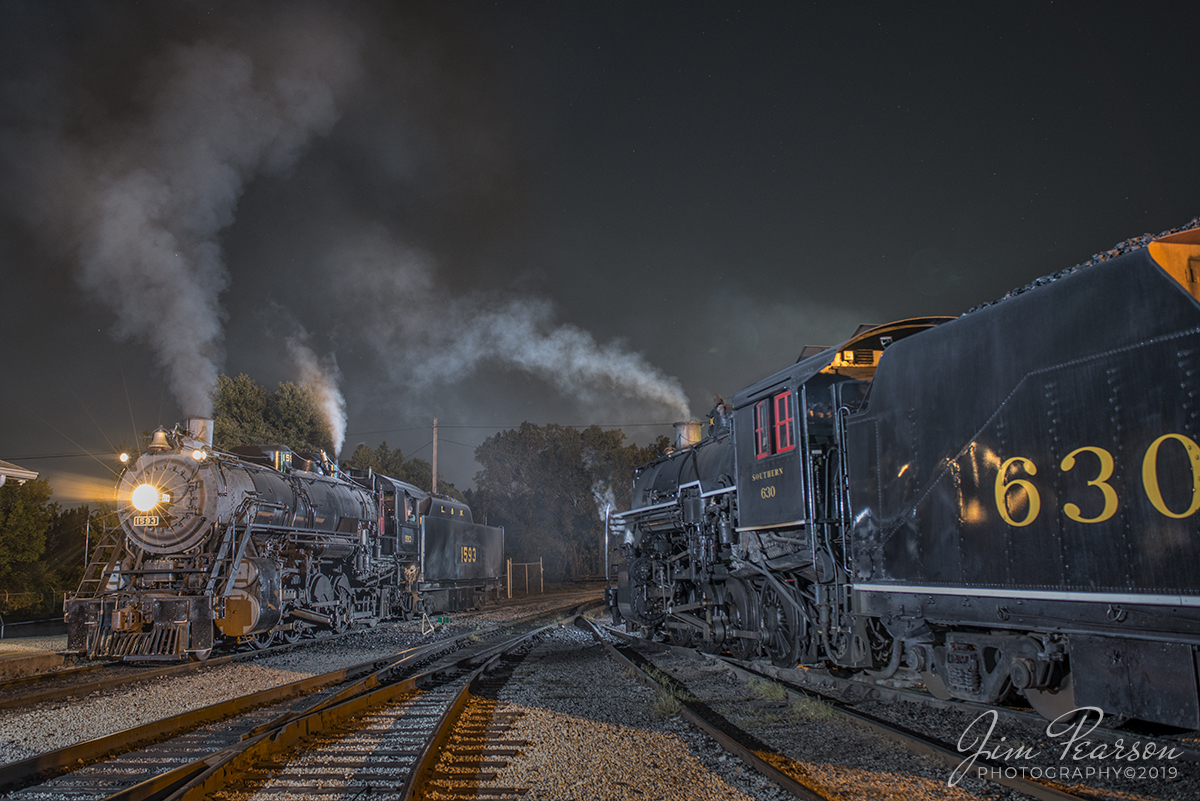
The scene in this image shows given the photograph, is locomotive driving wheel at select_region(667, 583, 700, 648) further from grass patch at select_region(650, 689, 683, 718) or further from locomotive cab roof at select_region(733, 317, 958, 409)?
locomotive cab roof at select_region(733, 317, 958, 409)

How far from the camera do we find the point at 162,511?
39.9ft

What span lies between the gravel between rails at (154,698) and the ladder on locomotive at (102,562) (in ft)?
10.3

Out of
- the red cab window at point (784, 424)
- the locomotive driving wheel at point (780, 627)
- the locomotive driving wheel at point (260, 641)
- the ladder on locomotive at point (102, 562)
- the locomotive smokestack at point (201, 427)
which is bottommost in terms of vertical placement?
the locomotive driving wheel at point (260, 641)

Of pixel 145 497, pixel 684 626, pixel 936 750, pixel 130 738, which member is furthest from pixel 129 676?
pixel 936 750

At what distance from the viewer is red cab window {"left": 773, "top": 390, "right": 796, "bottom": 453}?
7812 millimetres

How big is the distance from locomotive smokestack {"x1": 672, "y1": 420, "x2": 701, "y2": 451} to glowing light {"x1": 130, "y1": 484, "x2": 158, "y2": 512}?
30.1 feet

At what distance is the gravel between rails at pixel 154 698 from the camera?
21.1 ft

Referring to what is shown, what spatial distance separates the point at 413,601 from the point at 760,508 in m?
13.4

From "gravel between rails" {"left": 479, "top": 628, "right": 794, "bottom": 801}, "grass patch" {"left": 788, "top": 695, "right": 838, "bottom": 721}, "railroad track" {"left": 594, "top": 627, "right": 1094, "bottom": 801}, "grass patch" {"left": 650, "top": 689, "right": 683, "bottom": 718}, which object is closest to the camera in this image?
"railroad track" {"left": 594, "top": 627, "right": 1094, "bottom": 801}

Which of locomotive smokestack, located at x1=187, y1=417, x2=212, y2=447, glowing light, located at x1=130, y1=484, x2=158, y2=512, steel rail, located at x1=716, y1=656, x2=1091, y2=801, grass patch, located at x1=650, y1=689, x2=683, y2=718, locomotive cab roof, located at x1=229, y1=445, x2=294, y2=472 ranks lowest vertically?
grass patch, located at x1=650, y1=689, x2=683, y2=718

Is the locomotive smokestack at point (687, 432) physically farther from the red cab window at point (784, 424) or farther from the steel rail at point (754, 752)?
the steel rail at point (754, 752)

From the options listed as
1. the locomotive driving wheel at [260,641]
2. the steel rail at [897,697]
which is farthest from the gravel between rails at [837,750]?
the locomotive driving wheel at [260,641]

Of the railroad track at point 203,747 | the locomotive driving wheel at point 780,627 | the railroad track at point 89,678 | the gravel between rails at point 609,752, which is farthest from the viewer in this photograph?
the locomotive driving wheel at point 780,627

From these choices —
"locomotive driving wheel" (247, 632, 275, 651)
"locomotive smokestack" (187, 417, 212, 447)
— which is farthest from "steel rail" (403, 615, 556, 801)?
"locomotive smokestack" (187, 417, 212, 447)
